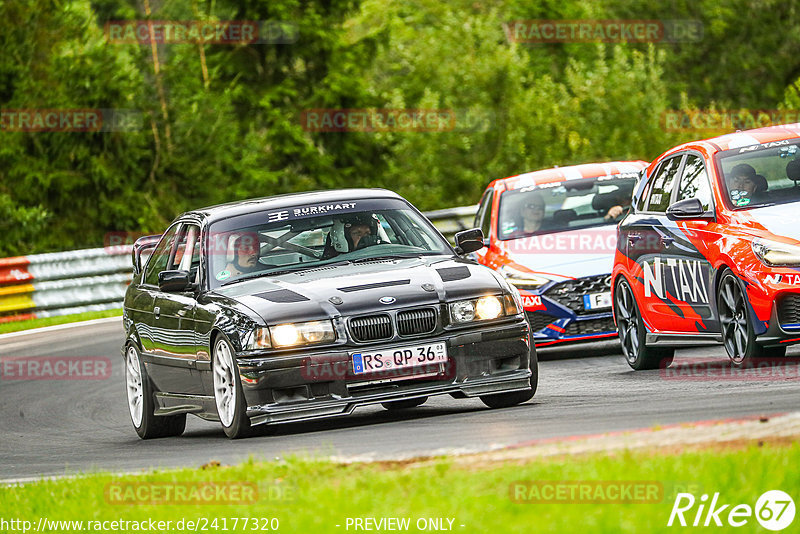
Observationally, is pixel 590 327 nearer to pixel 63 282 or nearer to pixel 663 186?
pixel 663 186

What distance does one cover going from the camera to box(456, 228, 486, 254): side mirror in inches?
434

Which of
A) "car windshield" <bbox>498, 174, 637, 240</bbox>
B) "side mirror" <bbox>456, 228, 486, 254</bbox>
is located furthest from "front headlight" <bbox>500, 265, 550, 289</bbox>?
"side mirror" <bbox>456, 228, 486, 254</bbox>

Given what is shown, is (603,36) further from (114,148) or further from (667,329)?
(667,329)

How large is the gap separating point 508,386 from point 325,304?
1.31m

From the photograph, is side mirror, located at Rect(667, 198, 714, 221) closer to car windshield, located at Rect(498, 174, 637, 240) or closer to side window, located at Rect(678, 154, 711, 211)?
side window, located at Rect(678, 154, 711, 211)

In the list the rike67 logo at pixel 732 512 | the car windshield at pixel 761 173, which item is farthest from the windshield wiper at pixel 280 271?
the rike67 logo at pixel 732 512

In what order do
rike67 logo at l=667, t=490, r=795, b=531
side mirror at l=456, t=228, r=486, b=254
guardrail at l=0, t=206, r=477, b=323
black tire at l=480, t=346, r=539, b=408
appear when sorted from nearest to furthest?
rike67 logo at l=667, t=490, r=795, b=531 → black tire at l=480, t=346, r=539, b=408 → side mirror at l=456, t=228, r=486, b=254 → guardrail at l=0, t=206, r=477, b=323

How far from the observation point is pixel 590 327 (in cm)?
1400

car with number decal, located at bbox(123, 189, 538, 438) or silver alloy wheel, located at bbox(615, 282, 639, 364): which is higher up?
car with number decal, located at bbox(123, 189, 538, 438)

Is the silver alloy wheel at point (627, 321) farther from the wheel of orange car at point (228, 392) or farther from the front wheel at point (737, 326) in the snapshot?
the wheel of orange car at point (228, 392)

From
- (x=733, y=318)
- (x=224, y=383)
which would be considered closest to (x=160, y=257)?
(x=224, y=383)

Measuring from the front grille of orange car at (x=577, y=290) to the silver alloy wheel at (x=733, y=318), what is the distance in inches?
134

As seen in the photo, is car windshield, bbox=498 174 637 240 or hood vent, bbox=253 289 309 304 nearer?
hood vent, bbox=253 289 309 304

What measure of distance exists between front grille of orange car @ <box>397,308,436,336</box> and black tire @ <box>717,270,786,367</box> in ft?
7.33
